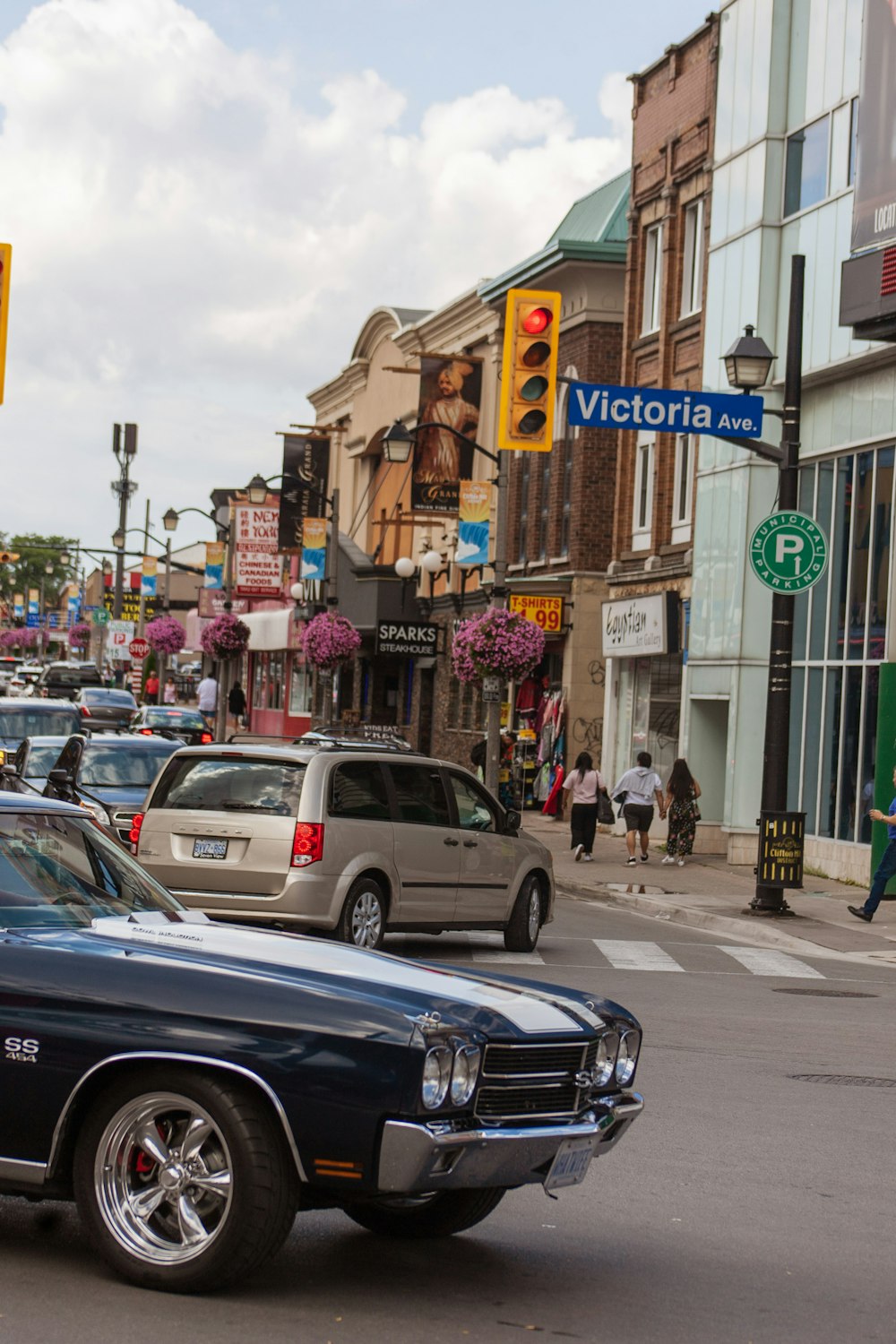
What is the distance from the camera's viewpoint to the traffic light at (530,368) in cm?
2141

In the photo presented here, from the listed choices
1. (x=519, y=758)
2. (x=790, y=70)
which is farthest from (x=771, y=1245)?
(x=519, y=758)

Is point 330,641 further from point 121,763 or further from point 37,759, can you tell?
point 121,763

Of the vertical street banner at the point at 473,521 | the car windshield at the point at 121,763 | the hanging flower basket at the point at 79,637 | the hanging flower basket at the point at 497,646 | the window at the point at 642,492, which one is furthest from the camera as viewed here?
the hanging flower basket at the point at 79,637

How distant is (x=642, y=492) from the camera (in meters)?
34.3

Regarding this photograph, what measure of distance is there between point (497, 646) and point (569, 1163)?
78.7 ft

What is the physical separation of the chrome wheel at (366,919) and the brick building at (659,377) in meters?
17.1

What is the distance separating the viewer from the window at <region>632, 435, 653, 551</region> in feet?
112

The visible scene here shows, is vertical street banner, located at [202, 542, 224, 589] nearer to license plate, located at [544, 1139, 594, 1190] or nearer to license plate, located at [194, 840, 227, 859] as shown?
license plate, located at [194, 840, 227, 859]

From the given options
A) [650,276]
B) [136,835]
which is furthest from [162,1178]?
[650,276]

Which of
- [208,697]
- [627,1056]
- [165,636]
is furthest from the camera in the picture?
[165,636]

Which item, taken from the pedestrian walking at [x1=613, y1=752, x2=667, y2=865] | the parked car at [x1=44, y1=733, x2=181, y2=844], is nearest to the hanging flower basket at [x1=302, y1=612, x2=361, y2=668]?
the pedestrian walking at [x1=613, y1=752, x2=667, y2=865]

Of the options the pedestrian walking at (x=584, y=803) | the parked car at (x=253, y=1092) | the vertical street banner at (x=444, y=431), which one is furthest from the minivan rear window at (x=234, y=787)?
the vertical street banner at (x=444, y=431)

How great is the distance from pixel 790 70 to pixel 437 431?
47.7 ft

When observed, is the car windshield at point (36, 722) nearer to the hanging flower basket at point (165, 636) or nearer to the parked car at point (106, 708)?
the parked car at point (106, 708)
